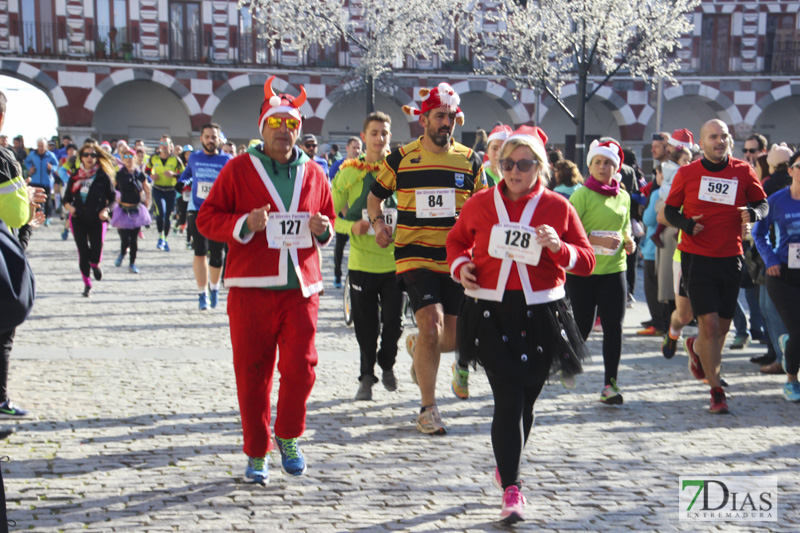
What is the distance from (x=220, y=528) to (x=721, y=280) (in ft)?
13.8

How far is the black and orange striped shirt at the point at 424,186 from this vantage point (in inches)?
244

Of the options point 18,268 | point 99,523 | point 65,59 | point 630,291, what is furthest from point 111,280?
point 65,59

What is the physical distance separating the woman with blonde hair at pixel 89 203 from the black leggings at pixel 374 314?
21.3 feet

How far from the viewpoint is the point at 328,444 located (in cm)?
589

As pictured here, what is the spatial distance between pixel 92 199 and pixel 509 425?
9.27 m

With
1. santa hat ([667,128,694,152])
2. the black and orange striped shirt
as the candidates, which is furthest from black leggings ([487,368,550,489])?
santa hat ([667,128,694,152])

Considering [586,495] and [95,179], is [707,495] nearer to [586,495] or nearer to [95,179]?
[586,495]

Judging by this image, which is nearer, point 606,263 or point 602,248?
point 602,248

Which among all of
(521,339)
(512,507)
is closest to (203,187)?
(521,339)

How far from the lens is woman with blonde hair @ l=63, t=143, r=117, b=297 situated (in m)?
12.5

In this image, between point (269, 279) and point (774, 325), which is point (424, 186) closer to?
point (269, 279)

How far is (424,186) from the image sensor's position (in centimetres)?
621

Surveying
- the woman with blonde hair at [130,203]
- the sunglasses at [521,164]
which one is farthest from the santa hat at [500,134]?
the woman with blonde hair at [130,203]

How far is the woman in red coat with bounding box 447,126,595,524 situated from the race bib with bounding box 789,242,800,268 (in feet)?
10.5
